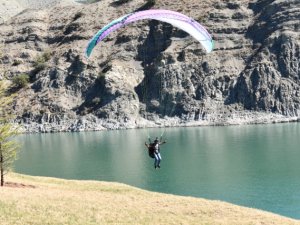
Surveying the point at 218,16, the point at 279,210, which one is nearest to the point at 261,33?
the point at 218,16

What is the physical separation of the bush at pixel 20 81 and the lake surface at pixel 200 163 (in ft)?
143

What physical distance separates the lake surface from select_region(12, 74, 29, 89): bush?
43453 millimetres

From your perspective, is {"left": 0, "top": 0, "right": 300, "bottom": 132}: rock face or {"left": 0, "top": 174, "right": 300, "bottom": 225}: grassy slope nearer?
{"left": 0, "top": 174, "right": 300, "bottom": 225}: grassy slope

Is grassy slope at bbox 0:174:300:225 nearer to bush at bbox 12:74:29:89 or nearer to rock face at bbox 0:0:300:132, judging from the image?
rock face at bbox 0:0:300:132

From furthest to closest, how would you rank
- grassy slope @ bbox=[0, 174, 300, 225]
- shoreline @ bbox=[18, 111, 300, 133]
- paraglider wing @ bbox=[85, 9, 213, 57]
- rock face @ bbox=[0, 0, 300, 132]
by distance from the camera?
rock face @ bbox=[0, 0, 300, 132] → shoreline @ bbox=[18, 111, 300, 133] → paraglider wing @ bbox=[85, 9, 213, 57] → grassy slope @ bbox=[0, 174, 300, 225]

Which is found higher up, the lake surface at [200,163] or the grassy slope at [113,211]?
the grassy slope at [113,211]

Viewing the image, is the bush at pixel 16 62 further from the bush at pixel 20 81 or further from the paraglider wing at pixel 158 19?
the paraglider wing at pixel 158 19

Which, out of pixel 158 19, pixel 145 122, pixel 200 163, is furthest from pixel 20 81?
pixel 158 19

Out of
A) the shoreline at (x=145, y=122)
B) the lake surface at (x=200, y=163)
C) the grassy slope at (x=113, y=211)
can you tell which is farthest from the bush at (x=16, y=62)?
the grassy slope at (x=113, y=211)

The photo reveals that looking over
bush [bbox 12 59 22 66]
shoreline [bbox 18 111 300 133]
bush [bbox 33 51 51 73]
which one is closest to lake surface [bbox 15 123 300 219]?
shoreline [bbox 18 111 300 133]

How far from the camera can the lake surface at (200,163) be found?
45.5 m

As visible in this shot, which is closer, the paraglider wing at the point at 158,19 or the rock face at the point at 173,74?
the paraglider wing at the point at 158,19

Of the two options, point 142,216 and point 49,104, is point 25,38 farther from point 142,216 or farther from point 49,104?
point 142,216

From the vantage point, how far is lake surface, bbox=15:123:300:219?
4550 centimetres
